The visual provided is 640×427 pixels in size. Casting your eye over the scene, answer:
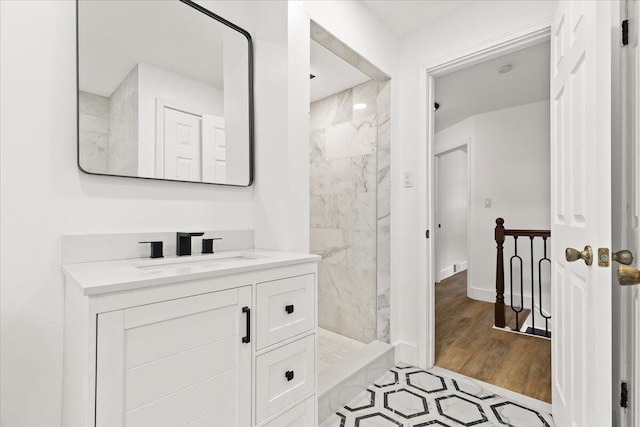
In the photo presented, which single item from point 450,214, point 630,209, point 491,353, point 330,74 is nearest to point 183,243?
point 630,209

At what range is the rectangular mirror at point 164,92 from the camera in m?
1.19

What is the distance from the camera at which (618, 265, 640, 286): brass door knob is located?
0.87 metres

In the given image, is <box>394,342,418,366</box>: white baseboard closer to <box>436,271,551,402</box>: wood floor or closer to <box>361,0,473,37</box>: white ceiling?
<box>436,271,551,402</box>: wood floor

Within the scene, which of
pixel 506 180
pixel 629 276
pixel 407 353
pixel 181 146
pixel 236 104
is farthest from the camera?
pixel 506 180

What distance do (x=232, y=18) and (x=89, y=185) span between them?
112 cm

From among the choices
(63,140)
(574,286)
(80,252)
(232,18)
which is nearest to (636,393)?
(574,286)

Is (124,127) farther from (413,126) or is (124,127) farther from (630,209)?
(630,209)

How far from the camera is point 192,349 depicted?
0.93m

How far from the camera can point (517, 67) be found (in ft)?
9.53

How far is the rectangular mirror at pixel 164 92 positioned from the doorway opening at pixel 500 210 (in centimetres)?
185

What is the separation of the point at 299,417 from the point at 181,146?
4.27 feet

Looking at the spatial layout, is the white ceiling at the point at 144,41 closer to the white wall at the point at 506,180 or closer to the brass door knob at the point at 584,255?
the brass door knob at the point at 584,255

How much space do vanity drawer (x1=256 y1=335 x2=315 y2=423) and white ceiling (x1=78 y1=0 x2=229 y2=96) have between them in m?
1.22

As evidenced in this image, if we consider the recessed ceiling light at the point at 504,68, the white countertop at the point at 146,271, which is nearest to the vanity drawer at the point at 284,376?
the white countertop at the point at 146,271
